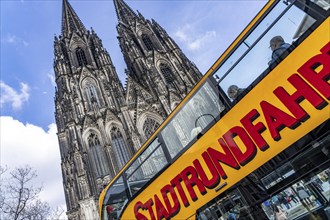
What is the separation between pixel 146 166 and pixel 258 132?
8.24 ft

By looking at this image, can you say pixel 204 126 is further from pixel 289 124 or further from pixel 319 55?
pixel 319 55

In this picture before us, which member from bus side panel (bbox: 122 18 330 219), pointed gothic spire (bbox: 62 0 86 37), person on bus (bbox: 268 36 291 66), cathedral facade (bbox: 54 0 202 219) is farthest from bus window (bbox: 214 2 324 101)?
pointed gothic spire (bbox: 62 0 86 37)

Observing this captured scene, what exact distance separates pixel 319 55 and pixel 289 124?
0.90 m

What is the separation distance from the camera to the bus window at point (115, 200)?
18.5 ft

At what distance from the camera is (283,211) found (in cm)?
327

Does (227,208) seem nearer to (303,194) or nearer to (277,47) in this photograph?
(303,194)

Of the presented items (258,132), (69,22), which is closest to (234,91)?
(258,132)

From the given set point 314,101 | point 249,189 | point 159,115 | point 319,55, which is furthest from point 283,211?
point 159,115

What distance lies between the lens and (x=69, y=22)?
33031mm

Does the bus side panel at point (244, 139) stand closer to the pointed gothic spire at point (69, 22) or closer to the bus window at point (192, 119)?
the bus window at point (192, 119)

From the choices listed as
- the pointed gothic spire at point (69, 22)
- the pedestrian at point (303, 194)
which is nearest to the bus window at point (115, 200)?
the pedestrian at point (303, 194)

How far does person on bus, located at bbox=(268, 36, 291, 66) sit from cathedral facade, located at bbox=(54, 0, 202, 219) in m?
18.4

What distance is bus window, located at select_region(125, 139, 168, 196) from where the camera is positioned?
4.89 metres

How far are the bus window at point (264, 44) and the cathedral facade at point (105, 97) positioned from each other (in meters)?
17.8
